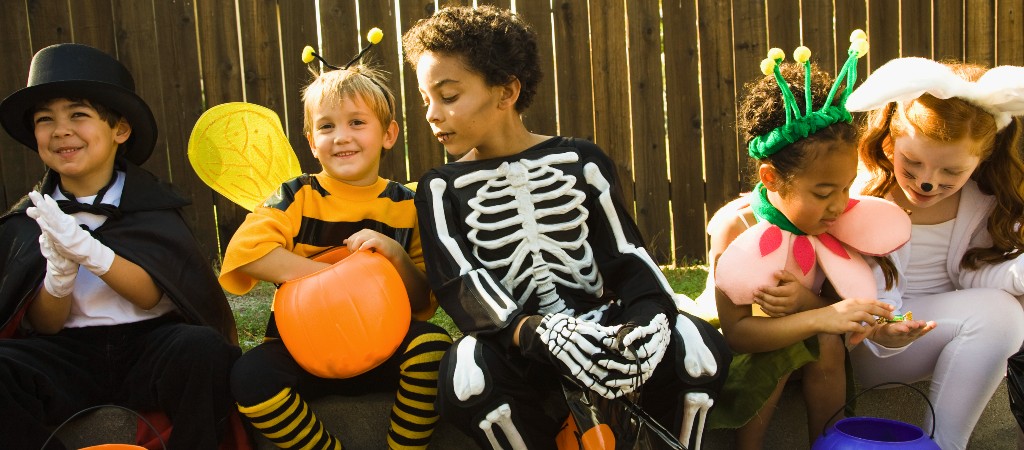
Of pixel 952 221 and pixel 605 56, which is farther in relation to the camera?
pixel 605 56

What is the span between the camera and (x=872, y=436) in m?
2.44

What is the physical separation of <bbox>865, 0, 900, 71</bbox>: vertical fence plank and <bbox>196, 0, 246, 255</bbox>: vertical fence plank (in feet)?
11.0

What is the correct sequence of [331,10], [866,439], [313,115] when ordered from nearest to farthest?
[866,439] → [313,115] → [331,10]

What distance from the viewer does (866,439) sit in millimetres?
2338

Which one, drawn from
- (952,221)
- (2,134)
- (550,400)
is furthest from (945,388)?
(2,134)

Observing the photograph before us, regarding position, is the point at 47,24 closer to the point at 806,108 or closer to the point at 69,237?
the point at 69,237

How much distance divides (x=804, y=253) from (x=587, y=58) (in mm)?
2517

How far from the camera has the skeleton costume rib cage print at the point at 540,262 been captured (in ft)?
7.76

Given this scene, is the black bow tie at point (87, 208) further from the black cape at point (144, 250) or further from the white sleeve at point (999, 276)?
the white sleeve at point (999, 276)

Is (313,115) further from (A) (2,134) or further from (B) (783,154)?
(A) (2,134)

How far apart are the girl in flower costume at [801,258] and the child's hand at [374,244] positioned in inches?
36.1

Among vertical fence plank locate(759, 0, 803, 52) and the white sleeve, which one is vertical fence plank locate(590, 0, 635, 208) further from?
the white sleeve

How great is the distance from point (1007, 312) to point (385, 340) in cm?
176

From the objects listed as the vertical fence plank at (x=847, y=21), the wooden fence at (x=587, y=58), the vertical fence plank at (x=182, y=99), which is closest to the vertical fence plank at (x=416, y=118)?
the wooden fence at (x=587, y=58)
